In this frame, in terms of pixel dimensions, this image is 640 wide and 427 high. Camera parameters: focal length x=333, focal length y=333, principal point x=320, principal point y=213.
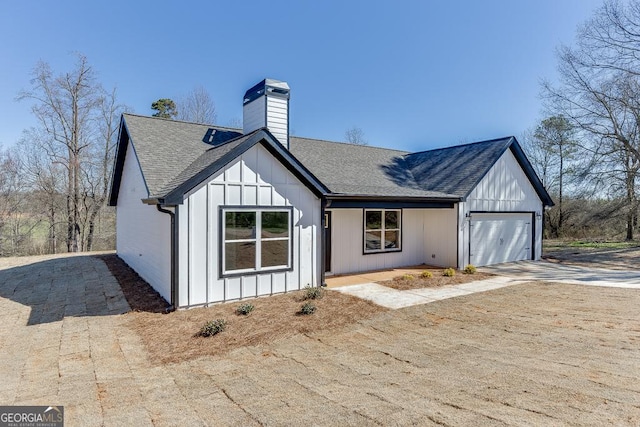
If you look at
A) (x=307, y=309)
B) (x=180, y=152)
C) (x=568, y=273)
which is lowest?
(x=568, y=273)

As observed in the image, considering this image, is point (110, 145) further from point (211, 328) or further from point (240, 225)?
point (211, 328)

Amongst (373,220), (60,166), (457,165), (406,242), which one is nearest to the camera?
(373,220)

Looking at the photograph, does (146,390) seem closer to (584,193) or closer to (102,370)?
(102,370)

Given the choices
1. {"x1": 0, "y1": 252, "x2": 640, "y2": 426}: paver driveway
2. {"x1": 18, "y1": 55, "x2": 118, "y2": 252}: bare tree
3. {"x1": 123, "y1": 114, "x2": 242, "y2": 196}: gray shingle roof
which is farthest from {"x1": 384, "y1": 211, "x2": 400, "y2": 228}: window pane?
{"x1": 18, "y1": 55, "x2": 118, "y2": 252}: bare tree

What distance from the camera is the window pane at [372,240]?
38.7ft

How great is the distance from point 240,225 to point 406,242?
7195mm

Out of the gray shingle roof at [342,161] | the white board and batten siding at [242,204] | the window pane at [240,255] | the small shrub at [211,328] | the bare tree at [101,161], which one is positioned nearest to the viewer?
the small shrub at [211,328]

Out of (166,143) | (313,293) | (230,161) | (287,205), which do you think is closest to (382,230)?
(287,205)

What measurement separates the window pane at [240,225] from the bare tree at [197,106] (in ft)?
74.1

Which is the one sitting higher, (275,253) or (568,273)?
(275,253)

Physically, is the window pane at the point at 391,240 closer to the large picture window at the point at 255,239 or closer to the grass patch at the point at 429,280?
the grass patch at the point at 429,280

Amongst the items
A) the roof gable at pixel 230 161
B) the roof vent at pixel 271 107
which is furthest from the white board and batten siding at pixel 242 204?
the roof vent at pixel 271 107

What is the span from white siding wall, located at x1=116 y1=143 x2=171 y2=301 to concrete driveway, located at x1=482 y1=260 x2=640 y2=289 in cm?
1062

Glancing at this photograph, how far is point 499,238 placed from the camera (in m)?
13.6
